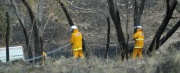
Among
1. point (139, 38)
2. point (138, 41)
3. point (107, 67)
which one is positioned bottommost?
point (138, 41)

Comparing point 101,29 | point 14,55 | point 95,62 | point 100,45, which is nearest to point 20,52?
point 14,55

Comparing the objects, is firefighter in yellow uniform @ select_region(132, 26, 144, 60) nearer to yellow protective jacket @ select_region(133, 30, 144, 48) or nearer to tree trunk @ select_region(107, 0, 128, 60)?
yellow protective jacket @ select_region(133, 30, 144, 48)

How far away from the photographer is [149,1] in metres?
43.1

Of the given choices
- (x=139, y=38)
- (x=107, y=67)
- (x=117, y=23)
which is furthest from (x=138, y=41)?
Result: (x=107, y=67)

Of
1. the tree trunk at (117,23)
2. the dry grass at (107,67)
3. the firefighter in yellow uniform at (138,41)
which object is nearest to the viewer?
the dry grass at (107,67)

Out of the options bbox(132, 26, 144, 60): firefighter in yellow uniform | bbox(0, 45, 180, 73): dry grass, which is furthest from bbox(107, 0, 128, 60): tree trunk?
bbox(0, 45, 180, 73): dry grass

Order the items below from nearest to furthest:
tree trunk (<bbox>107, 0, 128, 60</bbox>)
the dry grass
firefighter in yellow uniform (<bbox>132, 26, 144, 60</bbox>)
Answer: the dry grass → tree trunk (<bbox>107, 0, 128, 60</bbox>) → firefighter in yellow uniform (<bbox>132, 26, 144, 60</bbox>)

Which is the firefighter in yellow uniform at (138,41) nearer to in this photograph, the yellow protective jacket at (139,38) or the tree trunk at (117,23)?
the yellow protective jacket at (139,38)

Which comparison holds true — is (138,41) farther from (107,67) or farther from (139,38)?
(107,67)

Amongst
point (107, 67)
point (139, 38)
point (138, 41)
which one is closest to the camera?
point (107, 67)

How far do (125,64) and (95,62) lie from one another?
2.38 feet

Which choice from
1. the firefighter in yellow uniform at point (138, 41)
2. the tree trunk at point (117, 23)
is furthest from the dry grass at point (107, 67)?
the firefighter in yellow uniform at point (138, 41)

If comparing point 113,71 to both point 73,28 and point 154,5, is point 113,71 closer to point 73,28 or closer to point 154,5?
point 73,28

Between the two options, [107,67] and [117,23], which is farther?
[117,23]
